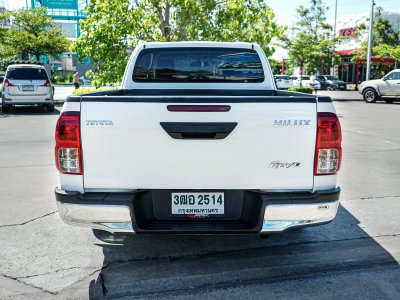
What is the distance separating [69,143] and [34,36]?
1520 inches

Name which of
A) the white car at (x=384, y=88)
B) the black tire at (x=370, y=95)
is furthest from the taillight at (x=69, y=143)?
the black tire at (x=370, y=95)

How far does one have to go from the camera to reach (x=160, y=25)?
16562 mm

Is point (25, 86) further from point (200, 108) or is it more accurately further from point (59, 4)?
point (59, 4)

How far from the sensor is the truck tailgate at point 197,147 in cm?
331

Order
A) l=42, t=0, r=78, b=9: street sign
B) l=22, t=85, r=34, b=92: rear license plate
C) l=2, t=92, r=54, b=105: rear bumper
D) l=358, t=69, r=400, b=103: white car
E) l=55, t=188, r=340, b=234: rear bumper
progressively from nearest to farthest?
l=55, t=188, r=340, b=234: rear bumper → l=22, t=85, r=34, b=92: rear license plate → l=2, t=92, r=54, b=105: rear bumper → l=358, t=69, r=400, b=103: white car → l=42, t=0, r=78, b=9: street sign

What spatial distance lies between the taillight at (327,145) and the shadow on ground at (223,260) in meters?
0.94

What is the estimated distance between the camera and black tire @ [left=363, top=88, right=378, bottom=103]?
1046 inches

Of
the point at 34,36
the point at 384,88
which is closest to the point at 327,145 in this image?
the point at 384,88

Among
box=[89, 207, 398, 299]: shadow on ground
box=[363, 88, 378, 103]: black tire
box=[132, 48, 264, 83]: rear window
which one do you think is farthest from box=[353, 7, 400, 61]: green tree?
box=[89, 207, 398, 299]: shadow on ground

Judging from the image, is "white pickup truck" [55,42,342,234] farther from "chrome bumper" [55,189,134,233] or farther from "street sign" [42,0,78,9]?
"street sign" [42,0,78,9]

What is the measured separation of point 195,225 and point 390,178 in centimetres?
507

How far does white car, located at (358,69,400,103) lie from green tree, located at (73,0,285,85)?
11934mm

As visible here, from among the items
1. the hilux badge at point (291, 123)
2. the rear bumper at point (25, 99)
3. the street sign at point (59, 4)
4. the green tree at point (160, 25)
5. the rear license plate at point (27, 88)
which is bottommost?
the rear bumper at point (25, 99)

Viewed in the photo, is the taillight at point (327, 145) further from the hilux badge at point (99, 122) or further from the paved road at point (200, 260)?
the hilux badge at point (99, 122)
